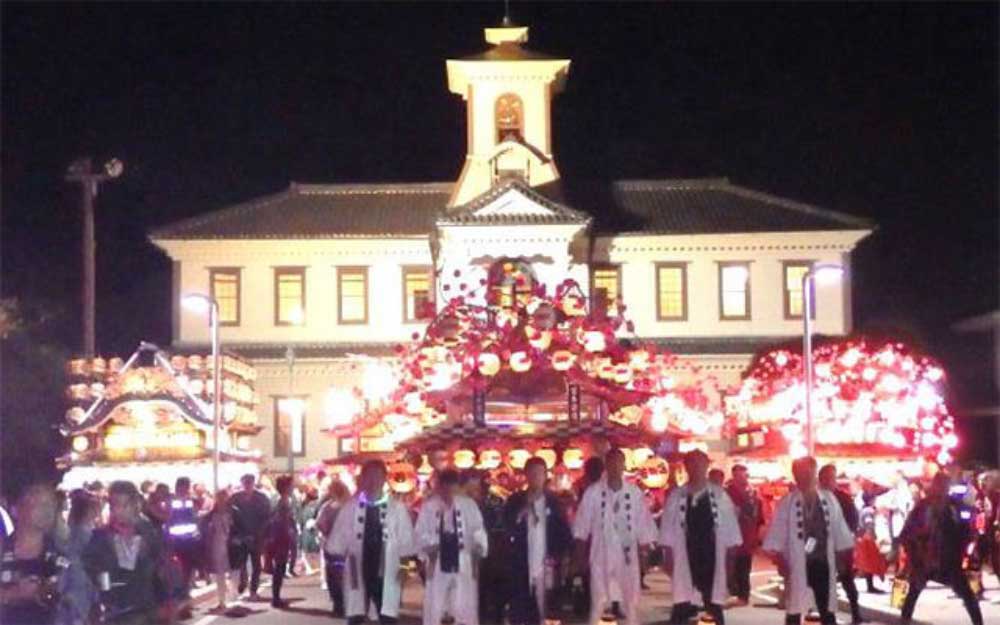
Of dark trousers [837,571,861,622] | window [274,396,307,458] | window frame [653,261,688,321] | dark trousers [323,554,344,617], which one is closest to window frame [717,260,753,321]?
window frame [653,261,688,321]

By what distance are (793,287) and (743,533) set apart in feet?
114

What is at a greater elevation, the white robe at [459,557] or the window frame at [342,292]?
the window frame at [342,292]

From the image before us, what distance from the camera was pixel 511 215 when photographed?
5488 centimetres

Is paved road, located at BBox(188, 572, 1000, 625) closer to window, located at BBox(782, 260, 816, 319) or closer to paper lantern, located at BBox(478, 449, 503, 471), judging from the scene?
paper lantern, located at BBox(478, 449, 503, 471)

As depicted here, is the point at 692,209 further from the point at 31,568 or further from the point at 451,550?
the point at 31,568

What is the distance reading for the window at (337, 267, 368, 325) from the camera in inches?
2346

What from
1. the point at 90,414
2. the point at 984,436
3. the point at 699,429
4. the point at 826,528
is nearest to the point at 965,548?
the point at 826,528

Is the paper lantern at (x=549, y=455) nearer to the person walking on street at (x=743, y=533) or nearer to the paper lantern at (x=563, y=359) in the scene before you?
the paper lantern at (x=563, y=359)

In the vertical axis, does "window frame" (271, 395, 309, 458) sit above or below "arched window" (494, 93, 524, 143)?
below

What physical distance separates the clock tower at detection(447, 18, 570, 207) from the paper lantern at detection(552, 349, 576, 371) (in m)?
30.7

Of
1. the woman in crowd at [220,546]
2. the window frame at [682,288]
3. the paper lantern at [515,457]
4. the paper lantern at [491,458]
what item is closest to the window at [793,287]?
the window frame at [682,288]

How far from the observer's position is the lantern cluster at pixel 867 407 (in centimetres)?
3756

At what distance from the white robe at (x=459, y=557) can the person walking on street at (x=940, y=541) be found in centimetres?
476

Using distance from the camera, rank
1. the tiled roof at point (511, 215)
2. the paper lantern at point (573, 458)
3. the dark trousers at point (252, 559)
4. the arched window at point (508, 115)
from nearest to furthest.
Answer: the dark trousers at point (252, 559) → the paper lantern at point (573, 458) → the tiled roof at point (511, 215) → the arched window at point (508, 115)
